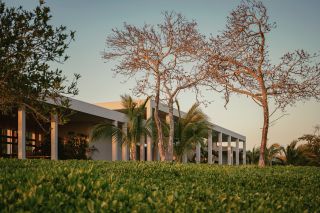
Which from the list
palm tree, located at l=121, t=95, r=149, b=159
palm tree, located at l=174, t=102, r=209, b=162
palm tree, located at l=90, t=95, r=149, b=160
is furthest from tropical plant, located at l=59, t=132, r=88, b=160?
palm tree, located at l=174, t=102, r=209, b=162

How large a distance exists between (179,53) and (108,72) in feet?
13.2

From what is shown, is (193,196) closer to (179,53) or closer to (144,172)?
(144,172)

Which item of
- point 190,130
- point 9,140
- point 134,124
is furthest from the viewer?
point 9,140

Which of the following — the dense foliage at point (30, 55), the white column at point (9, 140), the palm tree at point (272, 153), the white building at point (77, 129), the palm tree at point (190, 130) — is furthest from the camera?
the palm tree at point (272, 153)

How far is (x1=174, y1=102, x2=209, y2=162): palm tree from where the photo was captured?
23.1 m

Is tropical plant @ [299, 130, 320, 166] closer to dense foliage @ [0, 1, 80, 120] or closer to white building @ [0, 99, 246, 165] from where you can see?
white building @ [0, 99, 246, 165]

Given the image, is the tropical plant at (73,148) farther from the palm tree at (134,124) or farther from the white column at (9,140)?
the palm tree at (134,124)

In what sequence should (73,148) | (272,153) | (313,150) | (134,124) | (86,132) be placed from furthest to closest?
(272,153), (313,150), (86,132), (73,148), (134,124)

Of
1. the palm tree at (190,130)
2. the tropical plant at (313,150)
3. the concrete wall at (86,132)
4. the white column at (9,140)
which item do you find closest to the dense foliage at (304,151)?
the tropical plant at (313,150)

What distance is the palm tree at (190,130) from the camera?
23.1 m

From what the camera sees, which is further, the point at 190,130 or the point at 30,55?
the point at 190,130

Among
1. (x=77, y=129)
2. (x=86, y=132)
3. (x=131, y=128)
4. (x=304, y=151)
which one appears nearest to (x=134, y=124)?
(x=131, y=128)

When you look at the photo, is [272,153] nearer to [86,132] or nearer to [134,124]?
[86,132]

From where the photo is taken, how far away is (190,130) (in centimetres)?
2328
